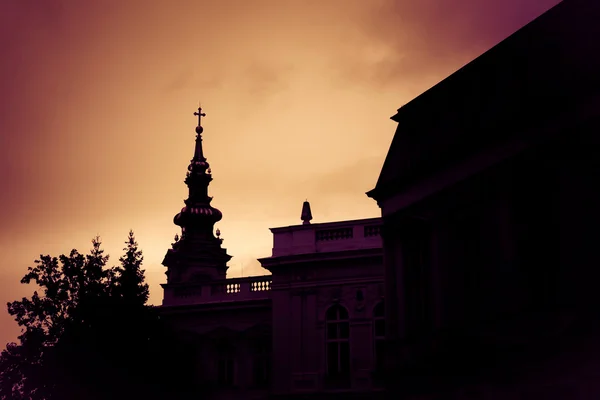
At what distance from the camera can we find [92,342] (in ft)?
144

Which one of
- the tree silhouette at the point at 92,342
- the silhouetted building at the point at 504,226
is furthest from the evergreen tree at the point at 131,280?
the silhouetted building at the point at 504,226

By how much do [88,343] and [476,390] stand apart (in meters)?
21.5

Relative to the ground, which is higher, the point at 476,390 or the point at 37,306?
the point at 37,306

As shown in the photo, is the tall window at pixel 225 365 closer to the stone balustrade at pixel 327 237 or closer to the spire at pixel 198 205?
the stone balustrade at pixel 327 237

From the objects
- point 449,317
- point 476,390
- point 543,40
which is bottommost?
point 476,390

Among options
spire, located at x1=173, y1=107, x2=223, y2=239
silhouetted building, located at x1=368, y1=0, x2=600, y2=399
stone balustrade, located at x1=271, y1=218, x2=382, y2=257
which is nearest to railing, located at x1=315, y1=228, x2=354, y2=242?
stone balustrade, located at x1=271, y1=218, x2=382, y2=257

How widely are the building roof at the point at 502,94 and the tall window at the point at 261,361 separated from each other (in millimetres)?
16677

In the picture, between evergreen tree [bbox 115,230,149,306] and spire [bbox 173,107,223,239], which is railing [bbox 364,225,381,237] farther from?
spire [bbox 173,107,223,239]

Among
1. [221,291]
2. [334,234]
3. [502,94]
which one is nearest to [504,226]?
[502,94]

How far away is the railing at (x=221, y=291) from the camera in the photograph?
162ft

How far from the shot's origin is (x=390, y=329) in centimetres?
3256

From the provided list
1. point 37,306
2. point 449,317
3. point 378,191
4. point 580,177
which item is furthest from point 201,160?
point 580,177

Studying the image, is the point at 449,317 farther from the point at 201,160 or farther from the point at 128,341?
the point at 201,160

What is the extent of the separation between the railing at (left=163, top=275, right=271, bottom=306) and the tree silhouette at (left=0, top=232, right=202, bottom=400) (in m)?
3.88
